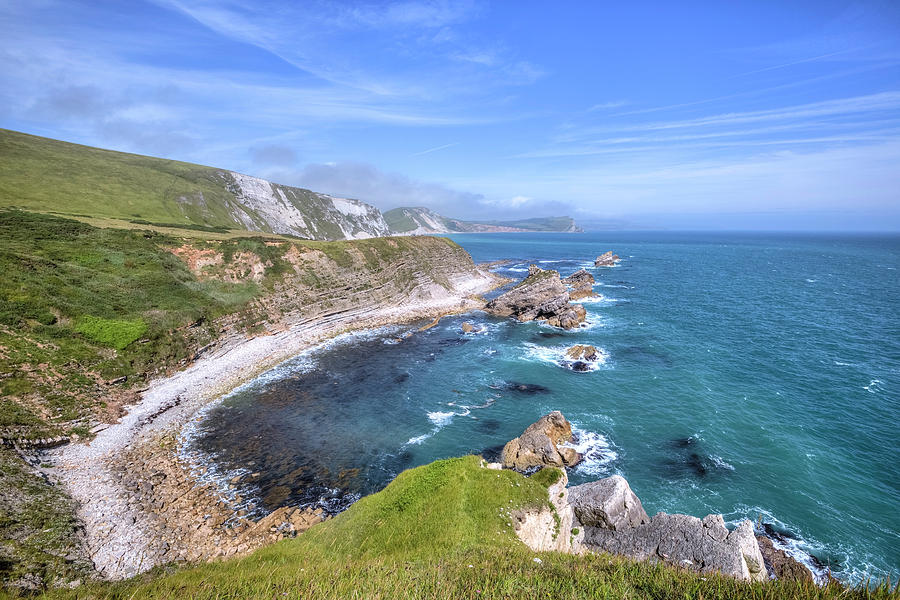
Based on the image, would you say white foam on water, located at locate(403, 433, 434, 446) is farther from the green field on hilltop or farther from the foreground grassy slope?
the green field on hilltop

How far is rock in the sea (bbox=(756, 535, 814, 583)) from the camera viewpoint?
18.4 meters

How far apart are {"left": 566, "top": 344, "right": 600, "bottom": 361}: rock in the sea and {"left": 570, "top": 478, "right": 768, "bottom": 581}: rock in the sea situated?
94.5 ft

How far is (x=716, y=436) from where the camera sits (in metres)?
31.9

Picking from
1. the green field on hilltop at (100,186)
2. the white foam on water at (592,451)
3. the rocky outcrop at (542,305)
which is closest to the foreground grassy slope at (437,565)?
the white foam on water at (592,451)

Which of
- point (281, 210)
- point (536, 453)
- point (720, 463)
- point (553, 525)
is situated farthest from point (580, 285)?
point (281, 210)

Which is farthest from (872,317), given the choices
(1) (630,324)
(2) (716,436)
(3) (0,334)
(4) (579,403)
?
(3) (0,334)

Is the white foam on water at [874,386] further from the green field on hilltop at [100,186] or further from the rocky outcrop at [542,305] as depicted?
the green field on hilltop at [100,186]

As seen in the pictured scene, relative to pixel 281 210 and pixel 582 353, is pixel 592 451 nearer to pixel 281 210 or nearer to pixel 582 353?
pixel 582 353

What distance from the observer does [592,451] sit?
98.5ft

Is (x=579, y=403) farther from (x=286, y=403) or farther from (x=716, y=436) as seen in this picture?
(x=286, y=403)

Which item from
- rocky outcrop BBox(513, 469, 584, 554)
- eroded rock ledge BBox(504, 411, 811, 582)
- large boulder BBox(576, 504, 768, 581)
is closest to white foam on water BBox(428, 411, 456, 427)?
eroded rock ledge BBox(504, 411, 811, 582)

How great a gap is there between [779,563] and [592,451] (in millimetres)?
12128

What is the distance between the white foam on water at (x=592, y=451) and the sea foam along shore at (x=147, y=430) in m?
26.5

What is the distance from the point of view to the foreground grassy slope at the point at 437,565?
947cm
